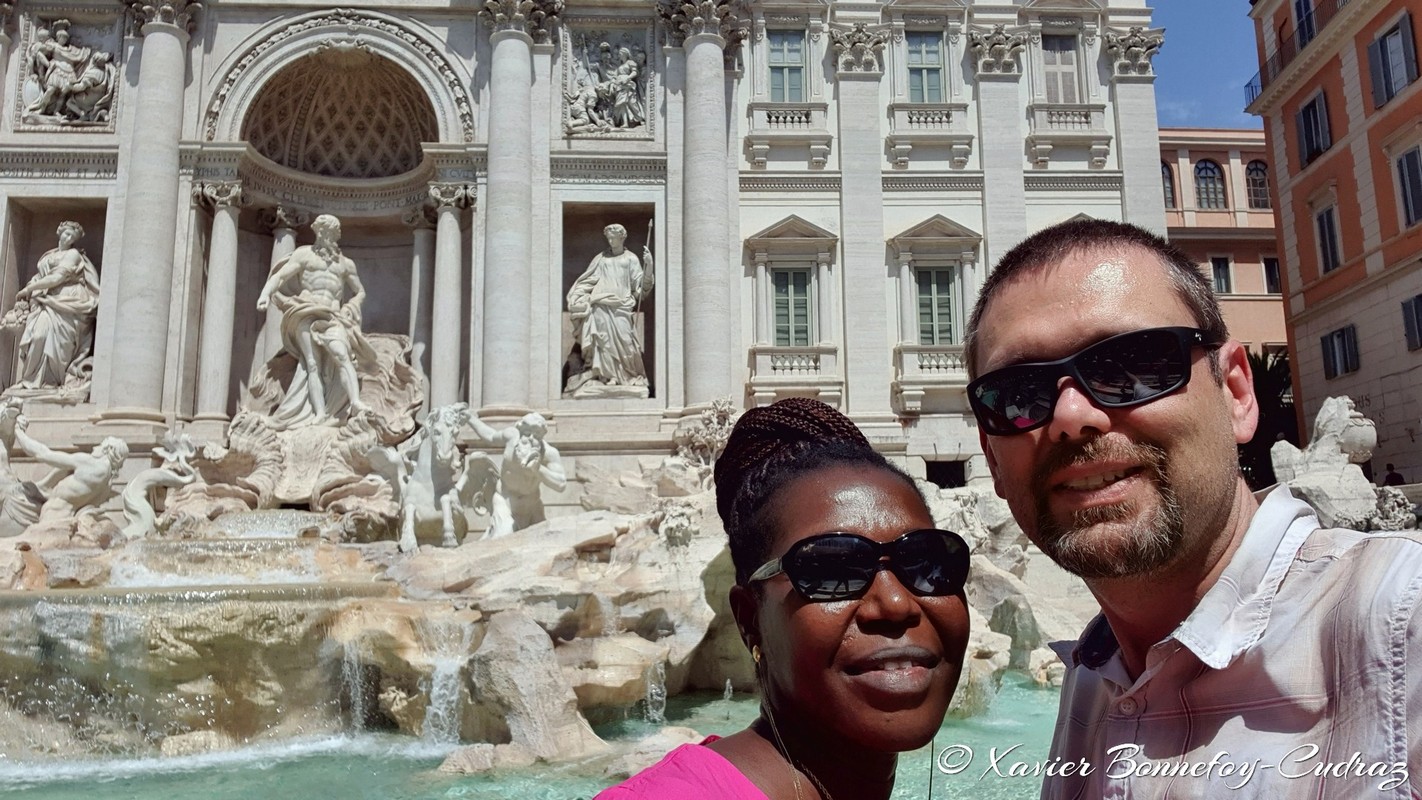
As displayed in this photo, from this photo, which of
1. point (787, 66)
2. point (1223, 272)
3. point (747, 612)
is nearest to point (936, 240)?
point (787, 66)

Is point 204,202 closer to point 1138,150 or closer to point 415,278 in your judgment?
point 415,278

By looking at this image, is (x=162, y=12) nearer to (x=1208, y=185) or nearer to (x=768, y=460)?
(x=768, y=460)

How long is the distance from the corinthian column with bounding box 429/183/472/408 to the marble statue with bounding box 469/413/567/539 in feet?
16.4

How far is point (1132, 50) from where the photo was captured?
19.4 meters

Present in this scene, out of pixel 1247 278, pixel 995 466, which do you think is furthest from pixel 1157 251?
pixel 1247 278

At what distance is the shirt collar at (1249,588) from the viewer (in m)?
1.23

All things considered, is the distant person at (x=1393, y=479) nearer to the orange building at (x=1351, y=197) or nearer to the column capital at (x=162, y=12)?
the orange building at (x=1351, y=197)

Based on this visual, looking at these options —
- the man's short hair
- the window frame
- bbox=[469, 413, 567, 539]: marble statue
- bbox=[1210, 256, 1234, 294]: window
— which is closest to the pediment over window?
bbox=[469, 413, 567, 539]: marble statue

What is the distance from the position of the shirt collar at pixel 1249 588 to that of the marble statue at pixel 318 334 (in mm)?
16116

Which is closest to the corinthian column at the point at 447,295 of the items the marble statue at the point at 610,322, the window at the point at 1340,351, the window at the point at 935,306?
the marble statue at the point at 610,322

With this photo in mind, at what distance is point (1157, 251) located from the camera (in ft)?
4.91

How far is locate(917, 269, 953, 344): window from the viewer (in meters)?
18.7

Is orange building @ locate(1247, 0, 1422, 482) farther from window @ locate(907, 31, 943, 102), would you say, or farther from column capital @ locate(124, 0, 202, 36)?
column capital @ locate(124, 0, 202, 36)

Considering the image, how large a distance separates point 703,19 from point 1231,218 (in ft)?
83.4
